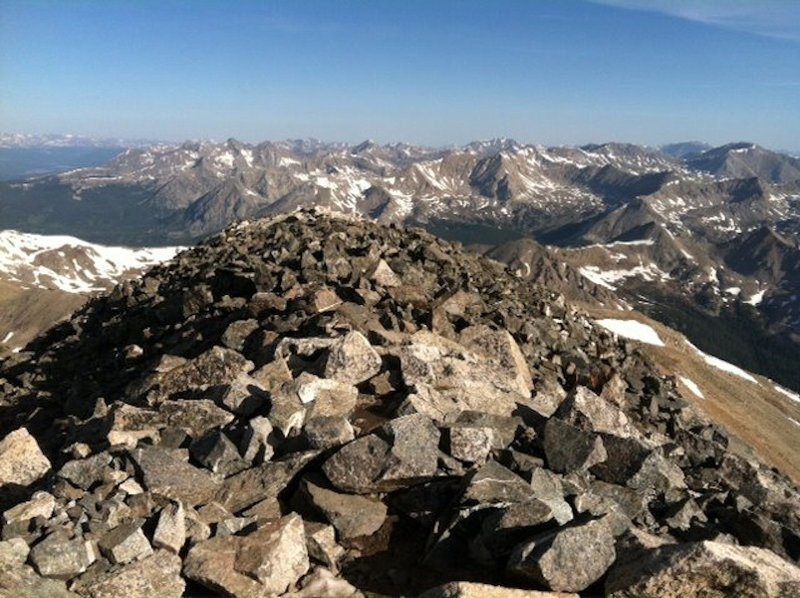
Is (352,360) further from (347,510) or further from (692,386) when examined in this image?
(692,386)

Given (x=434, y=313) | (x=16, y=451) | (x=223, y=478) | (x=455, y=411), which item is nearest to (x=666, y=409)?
(x=434, y=313)

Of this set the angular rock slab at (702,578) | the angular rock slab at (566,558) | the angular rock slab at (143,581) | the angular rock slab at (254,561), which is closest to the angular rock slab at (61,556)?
the angular rock slab at (143,581)

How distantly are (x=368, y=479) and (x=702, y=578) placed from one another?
7.81 metres

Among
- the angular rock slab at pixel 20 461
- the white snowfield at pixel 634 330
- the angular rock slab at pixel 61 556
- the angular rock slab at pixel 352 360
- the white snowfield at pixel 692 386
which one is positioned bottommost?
the white snowfield at pixel 634 330

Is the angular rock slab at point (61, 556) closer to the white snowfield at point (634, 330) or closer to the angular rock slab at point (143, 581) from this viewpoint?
the angular rock slab at point (143, 581)

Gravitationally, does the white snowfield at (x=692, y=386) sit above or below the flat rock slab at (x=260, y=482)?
below

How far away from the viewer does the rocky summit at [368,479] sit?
12773 mm

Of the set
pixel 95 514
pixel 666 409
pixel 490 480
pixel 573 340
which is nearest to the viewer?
pixel 95 514

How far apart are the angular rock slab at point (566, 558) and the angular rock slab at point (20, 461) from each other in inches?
559

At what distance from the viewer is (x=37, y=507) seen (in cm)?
1432

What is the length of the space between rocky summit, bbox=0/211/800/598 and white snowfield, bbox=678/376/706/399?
64570 millimetres

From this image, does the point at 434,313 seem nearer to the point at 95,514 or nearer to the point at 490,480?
the point at 490,480

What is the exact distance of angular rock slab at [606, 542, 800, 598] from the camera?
39.2 feet

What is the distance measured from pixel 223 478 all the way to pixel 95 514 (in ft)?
11.1
